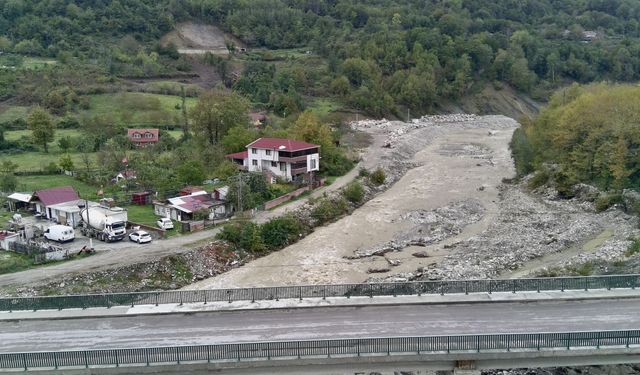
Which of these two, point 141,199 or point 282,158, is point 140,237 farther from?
point 282,158

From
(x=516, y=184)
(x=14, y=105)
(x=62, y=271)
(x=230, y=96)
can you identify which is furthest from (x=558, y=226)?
(x=14, y=105)

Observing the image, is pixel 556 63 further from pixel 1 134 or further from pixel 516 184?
pixel 1 134

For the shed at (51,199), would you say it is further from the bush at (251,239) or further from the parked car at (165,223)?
the bush at (251,239)

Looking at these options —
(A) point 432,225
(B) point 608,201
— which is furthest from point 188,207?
(B) point 608,201

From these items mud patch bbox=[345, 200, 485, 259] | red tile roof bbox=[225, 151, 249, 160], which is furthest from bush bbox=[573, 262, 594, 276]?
red tile roof bbox=[225, 151, 249, 160]

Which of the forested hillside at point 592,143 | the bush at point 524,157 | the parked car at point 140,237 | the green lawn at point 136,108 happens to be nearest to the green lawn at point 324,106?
the green lawn at point 136,108
